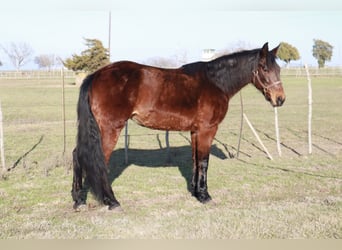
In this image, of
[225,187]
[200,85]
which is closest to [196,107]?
[200,85]

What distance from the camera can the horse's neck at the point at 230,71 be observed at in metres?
5.21

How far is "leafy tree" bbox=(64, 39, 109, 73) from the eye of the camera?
29.4 meters

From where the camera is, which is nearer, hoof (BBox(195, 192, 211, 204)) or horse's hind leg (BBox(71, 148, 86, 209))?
horse's hind leg (BBox(71, 148, 86, 209))

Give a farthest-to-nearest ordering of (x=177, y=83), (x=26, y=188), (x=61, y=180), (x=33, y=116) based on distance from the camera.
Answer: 1. (x=33, y=116)
2. (x=61, y=180)
3. (x=26, y=188)
4. (x=177, y=83)

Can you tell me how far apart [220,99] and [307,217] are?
78.6 inches

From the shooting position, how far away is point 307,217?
4496mm

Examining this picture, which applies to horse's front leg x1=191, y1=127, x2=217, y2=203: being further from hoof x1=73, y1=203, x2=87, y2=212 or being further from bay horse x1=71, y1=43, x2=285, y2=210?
hoof x1=73, y1=203, x2=87, y2=212

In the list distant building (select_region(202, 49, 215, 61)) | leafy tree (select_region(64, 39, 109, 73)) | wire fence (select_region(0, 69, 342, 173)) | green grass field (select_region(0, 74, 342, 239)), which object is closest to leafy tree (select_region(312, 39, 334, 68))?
leafy tree (select_region(64, 39, 109, 73))

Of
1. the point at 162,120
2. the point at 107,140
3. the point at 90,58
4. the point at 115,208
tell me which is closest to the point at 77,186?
the point at 115,208

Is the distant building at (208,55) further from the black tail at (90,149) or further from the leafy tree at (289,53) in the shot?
the leafy tree at (289,53)

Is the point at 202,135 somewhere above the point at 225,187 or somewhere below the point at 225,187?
above

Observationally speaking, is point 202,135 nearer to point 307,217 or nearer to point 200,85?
point 200,85

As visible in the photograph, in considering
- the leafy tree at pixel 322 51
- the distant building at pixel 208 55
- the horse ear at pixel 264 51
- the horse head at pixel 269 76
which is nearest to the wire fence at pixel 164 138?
the distant building at pixel 208 55

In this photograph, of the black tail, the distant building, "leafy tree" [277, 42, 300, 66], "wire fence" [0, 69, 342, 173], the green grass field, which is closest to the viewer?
the green grass field
